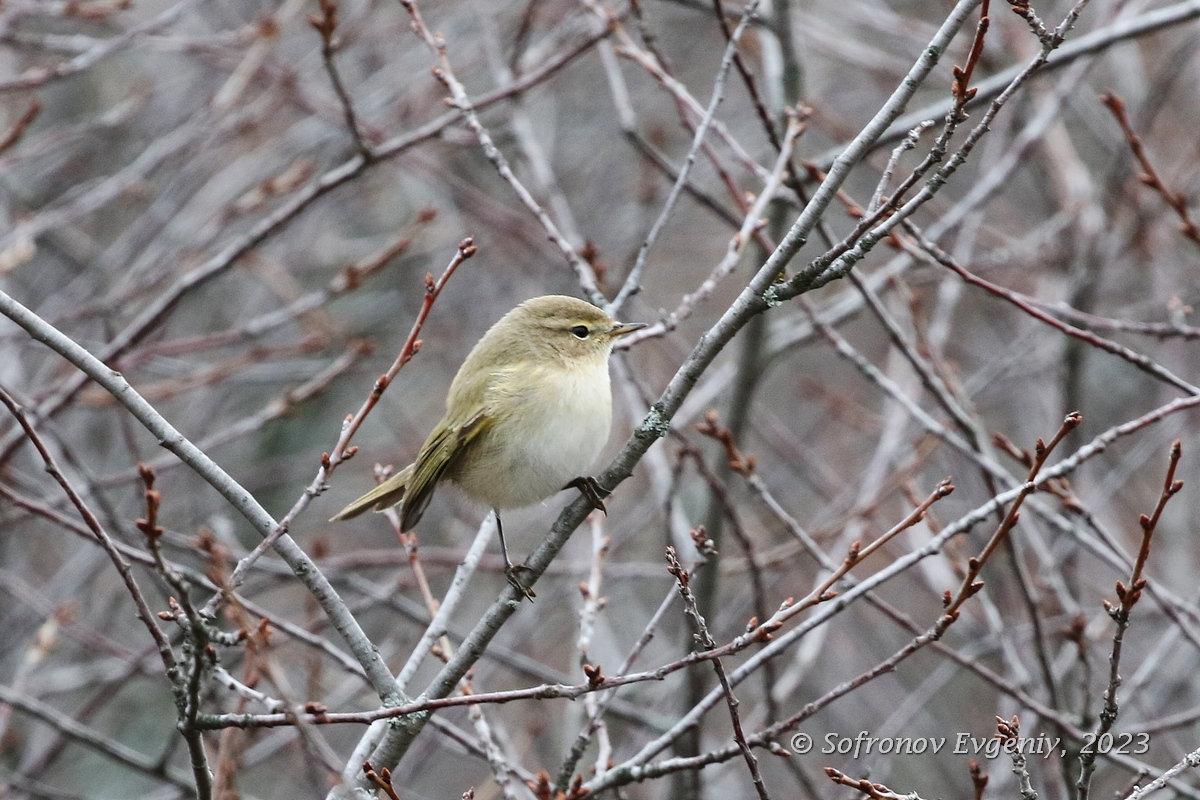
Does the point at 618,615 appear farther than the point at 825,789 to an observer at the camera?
Yes

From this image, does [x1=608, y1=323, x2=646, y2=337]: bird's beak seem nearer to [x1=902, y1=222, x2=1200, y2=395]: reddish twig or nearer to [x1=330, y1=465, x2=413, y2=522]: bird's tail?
[x1=330, y1=465, x2=413, y2=522]: bird's tail

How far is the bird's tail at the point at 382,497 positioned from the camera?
4.00 m

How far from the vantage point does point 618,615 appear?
869 centimetres

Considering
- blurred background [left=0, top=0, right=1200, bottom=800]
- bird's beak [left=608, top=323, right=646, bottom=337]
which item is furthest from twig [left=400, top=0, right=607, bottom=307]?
blurred background [left=0, top=0, right=1200, bottom=800]

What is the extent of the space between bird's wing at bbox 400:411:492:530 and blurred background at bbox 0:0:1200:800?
1.73 feet

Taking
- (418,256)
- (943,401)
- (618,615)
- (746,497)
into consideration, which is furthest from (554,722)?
(943,401)

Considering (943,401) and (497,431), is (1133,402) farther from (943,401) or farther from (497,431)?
(497,431)

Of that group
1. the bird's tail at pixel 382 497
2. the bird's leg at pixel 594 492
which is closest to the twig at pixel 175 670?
the bird's leg at pixel 594 492

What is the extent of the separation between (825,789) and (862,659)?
135 centimetres

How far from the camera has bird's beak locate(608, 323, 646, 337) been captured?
13.2ft

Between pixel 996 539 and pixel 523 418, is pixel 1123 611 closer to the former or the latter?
pixel 996 539

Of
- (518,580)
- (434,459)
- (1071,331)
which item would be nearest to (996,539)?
(1071,331)

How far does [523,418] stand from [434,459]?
352mm

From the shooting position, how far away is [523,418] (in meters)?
3.91
